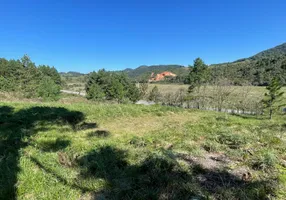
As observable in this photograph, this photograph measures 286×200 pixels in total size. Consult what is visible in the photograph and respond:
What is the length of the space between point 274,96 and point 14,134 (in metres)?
15.0

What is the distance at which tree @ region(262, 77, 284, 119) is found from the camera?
13141 mm

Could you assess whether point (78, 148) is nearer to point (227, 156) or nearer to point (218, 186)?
point (218, 186)

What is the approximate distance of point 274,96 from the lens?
43.6ft

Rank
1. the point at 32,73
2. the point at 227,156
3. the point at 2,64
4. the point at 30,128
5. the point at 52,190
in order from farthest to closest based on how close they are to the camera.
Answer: the point at 2,64
the point at 32,73
the point at 30,128
the point at 227,156
the point at 52,190

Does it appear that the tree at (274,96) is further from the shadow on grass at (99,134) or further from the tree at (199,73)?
the tree at (199,73)

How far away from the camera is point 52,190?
2.21 meters

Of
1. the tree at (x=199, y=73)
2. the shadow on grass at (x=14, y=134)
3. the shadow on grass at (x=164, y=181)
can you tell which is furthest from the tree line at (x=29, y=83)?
the shadow on grass at (x=164, y=181)

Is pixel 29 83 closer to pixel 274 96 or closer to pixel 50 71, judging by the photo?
pixel 50 71

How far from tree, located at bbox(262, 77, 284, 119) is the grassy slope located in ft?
33.3

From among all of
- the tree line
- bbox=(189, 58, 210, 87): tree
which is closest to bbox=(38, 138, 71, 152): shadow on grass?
the tree line

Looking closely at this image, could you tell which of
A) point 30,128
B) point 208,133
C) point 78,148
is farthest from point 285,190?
point 30,128

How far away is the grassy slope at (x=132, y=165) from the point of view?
2219mm

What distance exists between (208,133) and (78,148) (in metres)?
3.26

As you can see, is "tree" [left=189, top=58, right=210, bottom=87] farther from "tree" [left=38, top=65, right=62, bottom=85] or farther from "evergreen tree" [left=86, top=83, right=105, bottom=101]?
"tree" [left=38, top=65, right=62, bottom=85]
